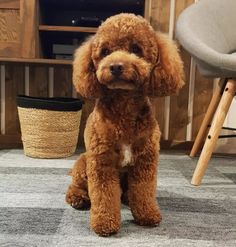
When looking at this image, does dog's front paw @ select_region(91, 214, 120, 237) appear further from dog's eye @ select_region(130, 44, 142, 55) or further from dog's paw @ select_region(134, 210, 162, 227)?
dog's eye @ select_region(130, 44, 142, 55)

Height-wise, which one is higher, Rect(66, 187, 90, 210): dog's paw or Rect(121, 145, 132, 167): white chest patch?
Rect(121, 145, 132, 167): white chest patch

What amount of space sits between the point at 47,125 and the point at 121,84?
1077 millimetres

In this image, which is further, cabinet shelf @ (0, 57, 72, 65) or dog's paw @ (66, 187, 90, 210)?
cabinet shelf @ (0, 57, 72, 65)

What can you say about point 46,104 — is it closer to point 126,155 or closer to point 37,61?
point 37,61

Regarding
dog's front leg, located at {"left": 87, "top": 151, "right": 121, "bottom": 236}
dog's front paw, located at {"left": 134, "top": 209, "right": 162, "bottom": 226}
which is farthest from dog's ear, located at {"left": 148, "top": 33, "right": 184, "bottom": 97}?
dog's front paw, located at {"left": 134, "top": 209, "right": 162, "bottom": 226}

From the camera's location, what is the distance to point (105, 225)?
934mm

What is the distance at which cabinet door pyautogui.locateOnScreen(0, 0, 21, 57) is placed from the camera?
6.17ft

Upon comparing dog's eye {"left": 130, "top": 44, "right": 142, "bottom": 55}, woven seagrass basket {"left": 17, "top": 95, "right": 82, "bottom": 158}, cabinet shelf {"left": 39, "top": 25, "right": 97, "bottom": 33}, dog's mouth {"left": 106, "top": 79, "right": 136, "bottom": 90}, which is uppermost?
dog's eye {"left": 130, "top": 44, "right": 142, "bottom": 55}

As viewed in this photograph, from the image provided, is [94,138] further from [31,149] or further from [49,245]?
[31,149]

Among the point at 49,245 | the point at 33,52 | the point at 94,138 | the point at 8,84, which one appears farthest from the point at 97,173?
the point at 8,84

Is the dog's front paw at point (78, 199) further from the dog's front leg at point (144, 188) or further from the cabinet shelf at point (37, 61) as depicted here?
the cabinet shelf at point (37, 61)

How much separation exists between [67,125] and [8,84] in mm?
599

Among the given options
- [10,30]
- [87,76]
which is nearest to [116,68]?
[87,76]

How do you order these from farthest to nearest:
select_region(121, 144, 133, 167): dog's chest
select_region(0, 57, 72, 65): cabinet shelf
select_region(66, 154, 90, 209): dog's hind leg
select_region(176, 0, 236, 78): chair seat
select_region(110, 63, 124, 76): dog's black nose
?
select_region(0, 57, 72, 65): cabinet shelf, select_region(176, 0, 236, 78): chair seat, select_region(66, 154, 90, 209): dog's hind leg, select_region(121, 144, 133, 167): dog's chest, select_region(110, 63, 124, 76): dog's black nose
